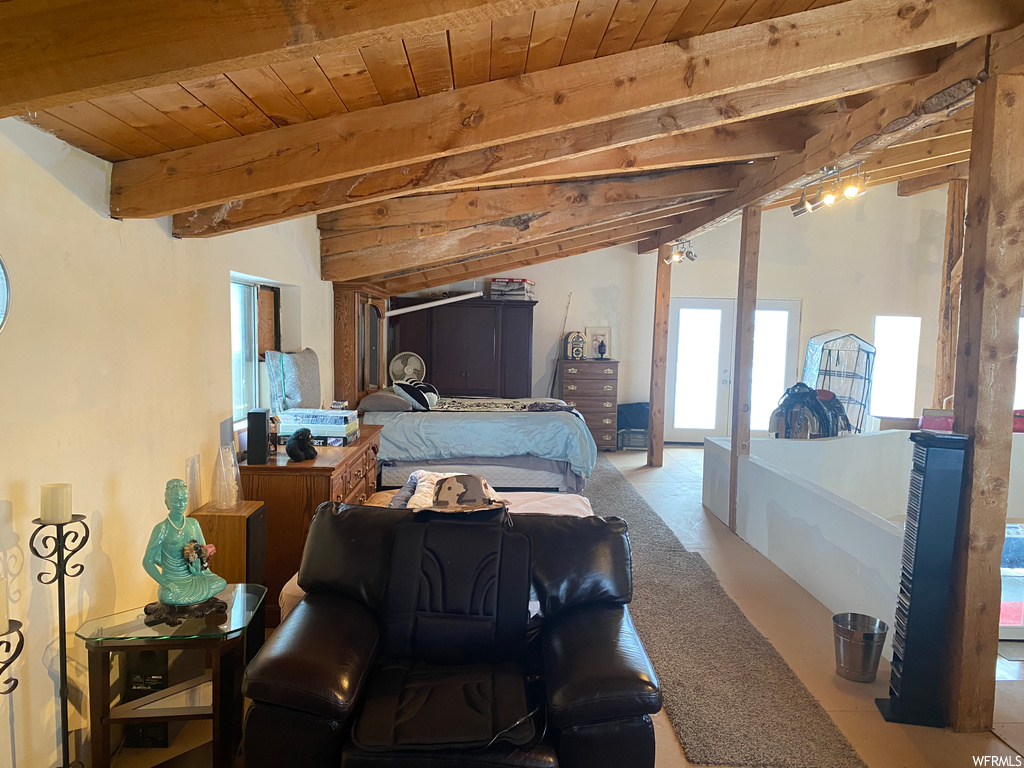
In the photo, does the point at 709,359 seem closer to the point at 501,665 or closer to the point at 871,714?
the point at 871,714

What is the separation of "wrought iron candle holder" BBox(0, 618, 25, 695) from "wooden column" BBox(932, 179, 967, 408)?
7.97 meters

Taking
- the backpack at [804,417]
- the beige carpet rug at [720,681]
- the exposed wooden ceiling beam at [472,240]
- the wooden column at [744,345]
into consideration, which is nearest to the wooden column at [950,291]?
the backpack at [804,417]

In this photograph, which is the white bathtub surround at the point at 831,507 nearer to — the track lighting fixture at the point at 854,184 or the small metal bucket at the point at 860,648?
the small metal bucket at the point at 860,648

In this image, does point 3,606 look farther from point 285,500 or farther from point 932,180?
point 932,180

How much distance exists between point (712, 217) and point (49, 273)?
4.75 m

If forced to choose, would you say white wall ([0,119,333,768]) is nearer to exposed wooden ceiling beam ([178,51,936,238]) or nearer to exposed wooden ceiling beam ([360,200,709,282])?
exposed wooden ceiling beam ([178,51,936,238])

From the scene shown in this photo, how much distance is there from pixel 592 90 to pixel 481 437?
12.1 feet

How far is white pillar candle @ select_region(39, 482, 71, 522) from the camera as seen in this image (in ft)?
5.90

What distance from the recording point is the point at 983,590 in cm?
245

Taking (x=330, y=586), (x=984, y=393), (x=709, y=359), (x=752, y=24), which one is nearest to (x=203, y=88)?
(x=330, y=586)

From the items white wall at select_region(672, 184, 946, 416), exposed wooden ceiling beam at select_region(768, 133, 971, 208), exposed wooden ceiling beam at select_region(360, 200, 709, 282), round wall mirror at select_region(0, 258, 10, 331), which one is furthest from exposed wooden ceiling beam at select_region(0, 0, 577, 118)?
white wall at select_region(672, 184, 946, 416)

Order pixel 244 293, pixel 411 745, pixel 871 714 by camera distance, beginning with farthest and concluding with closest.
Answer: pixel 244 293, pixel 871 714, pixel 411 745

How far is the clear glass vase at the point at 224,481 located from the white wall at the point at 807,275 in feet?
18.3

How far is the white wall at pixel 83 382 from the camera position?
5.87ft
